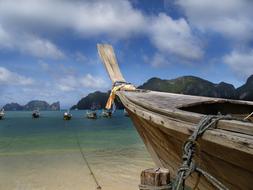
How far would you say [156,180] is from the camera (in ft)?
10.0

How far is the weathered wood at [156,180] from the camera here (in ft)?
9.99

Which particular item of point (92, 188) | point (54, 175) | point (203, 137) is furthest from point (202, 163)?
point (54, 175)

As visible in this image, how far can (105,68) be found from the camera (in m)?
9.05

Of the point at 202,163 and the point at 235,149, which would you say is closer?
the point at 235,149

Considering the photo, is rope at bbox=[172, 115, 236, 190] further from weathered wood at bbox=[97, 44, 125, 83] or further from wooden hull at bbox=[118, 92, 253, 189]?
weathered wood at bbox=[97, 44, 125, 83]

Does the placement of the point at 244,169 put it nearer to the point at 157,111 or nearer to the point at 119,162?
the point at 157,111

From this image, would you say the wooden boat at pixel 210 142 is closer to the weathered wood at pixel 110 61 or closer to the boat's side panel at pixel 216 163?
the boat's side panel at pixel 216 163

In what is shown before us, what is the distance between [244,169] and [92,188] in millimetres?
8506

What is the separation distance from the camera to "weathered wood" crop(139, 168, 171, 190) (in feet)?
9.99

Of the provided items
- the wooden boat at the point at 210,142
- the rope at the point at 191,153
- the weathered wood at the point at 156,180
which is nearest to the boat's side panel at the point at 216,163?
the wooden boat at the point at 210,142

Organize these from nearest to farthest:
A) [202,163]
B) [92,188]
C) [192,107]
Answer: [202,163] → [192,107] → [92,188]

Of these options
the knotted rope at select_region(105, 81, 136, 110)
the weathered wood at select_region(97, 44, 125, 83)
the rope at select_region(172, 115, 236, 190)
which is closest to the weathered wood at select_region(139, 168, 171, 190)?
the rope at select_region(172, 115, 236, 190)

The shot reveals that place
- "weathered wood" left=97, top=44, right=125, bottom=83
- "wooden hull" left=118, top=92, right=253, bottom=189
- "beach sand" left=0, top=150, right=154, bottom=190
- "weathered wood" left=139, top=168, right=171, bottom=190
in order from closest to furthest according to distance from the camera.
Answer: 1. "wooden hull" left=118, top=92, right=253, bottom=189
2. "weathered wood" left=139, top=168, right=171, bottom=190
3. "weathered wood" left=97, top=44, right=125, bottom=83
4. "beach sand" left=0, top=150, right=154, bottom=190

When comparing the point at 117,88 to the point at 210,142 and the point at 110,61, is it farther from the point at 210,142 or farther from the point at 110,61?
the point at 210,142
